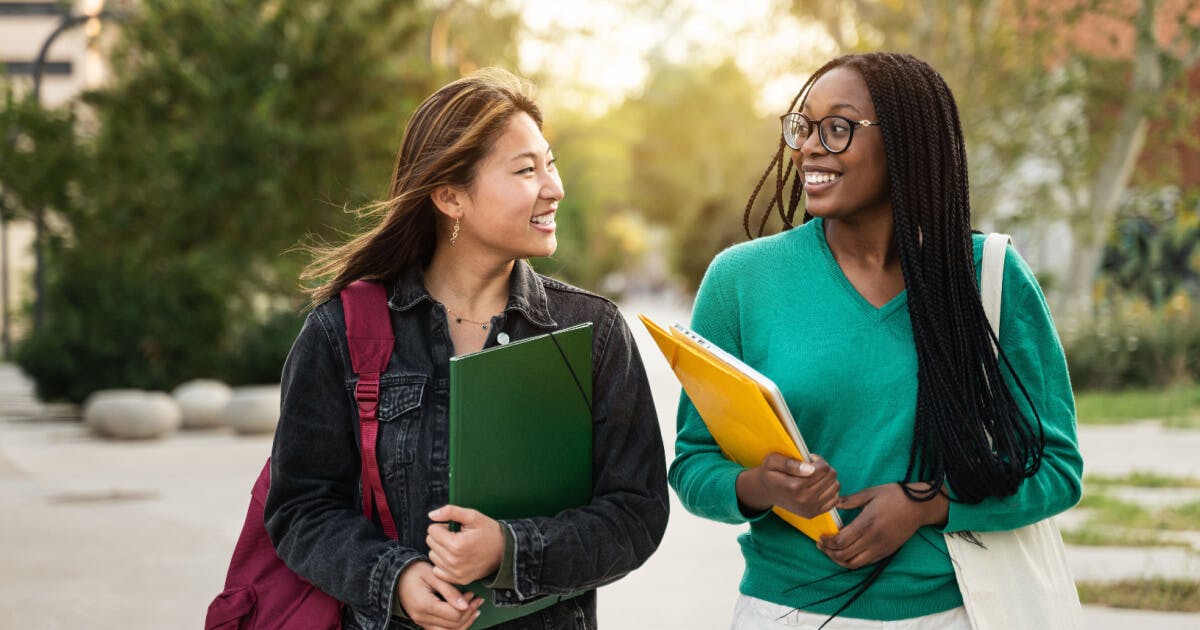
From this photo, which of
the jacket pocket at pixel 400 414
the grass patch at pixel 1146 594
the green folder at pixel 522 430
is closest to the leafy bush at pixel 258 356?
the grass patch at pixel 1146 594

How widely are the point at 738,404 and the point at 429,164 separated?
0.76 meters

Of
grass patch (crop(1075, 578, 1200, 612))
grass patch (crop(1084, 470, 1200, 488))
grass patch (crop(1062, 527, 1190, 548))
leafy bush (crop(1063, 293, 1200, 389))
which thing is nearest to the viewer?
grass patch (crop(1075, 578, 1200, 612))

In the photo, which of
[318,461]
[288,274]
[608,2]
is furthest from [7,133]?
[608,2]

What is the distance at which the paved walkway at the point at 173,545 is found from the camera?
21.8 ft

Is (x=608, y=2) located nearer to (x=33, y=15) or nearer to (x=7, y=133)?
(x=7, y=133)

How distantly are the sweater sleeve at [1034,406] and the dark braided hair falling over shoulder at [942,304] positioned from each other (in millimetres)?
26

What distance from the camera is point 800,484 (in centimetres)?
232

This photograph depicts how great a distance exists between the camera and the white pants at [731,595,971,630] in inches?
96.7

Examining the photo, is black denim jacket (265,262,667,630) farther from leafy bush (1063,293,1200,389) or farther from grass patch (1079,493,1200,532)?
leafy bush (1063,293,1200,389)

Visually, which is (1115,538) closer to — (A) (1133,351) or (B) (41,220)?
(A) (1133,351)

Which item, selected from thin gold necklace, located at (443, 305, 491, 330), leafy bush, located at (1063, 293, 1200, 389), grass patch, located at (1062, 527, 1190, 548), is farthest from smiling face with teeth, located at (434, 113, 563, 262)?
leafy bush, located at (1063, 293, 1200, 389)

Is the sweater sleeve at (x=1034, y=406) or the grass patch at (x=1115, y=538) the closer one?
the sweater sleeve at (x=1034, y=406)

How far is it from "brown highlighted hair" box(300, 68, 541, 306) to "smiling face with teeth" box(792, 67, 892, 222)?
0.54 m

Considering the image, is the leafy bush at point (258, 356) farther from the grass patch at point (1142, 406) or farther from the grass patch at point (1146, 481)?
the grass patch at point (1146, 481)
